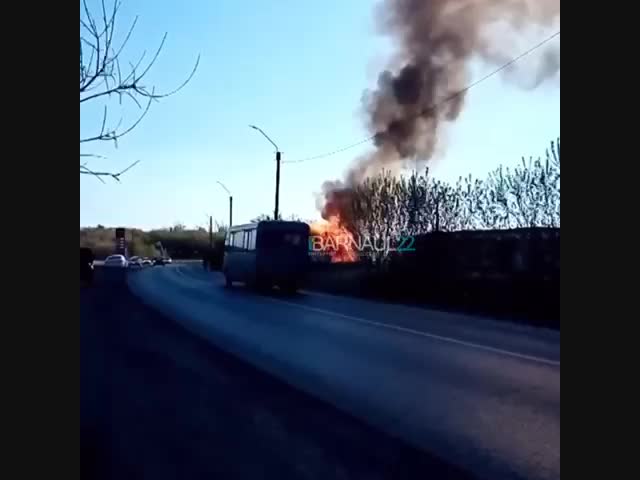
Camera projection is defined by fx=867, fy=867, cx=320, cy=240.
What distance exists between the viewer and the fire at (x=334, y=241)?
1593 inches

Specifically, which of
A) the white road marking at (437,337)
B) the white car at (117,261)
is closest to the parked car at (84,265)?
the white road marking at (437,337)

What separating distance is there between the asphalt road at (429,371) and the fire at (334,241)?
18155 millimetres

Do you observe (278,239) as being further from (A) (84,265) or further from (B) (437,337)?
(A) (84,265)

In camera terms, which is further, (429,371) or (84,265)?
(429,371)

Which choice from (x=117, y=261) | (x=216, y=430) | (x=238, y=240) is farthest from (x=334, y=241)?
(x=216, y=430)

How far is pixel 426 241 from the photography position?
31.8m

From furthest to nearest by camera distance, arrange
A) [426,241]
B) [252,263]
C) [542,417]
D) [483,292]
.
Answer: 1. [252,263]
2. [426,241]
3. [483,292]
4. [542,417]

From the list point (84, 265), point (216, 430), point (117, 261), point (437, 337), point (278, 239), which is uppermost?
point (278, 239)

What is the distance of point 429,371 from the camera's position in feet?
36.7

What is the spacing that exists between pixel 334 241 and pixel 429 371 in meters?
31.8

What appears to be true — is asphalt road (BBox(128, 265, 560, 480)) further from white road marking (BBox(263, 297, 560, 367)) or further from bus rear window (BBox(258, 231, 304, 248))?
bus rear window (BBox(258, 231, 304, 248))
